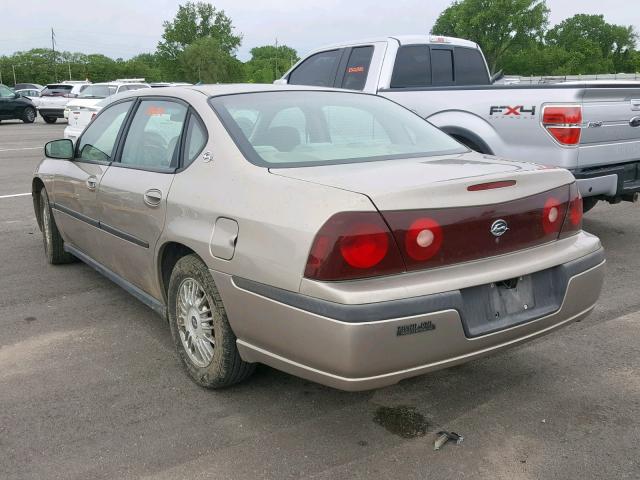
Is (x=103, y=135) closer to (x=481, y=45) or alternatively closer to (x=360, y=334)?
(x=360, y=334)

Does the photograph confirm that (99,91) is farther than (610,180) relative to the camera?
Yes

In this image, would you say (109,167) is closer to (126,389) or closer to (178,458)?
(126,389)

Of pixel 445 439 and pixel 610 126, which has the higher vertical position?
pixel 610 126

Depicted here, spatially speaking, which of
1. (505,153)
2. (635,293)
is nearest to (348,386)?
(635,293)

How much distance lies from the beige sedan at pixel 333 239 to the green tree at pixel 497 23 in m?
89.8

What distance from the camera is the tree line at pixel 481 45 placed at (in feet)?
277

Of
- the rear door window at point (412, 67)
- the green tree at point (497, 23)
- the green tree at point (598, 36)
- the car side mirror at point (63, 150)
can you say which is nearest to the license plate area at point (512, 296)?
the car side mirror at point (63, 150)

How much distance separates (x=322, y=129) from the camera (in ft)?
11.7

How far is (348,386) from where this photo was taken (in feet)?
8.23

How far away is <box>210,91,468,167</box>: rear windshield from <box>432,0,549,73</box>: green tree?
89.3 m

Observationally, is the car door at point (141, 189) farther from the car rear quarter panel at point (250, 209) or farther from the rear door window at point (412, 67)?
the rear door window at point (412, 67)

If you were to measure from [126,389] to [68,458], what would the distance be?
25.0 inches

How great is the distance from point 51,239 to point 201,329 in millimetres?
2813

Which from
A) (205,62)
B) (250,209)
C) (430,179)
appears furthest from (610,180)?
(205,62)
